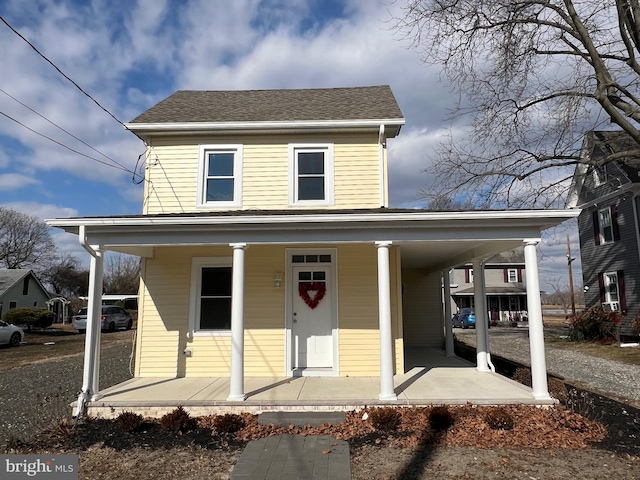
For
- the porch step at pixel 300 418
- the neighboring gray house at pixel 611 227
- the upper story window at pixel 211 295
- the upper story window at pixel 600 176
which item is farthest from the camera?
the upper story window at pixel 600 176

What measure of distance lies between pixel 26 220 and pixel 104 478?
55.0 meters

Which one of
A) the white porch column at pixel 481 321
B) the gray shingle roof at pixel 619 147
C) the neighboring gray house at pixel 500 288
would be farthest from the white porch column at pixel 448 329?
the neighboring gray house at pixel 500 288

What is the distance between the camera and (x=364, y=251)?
8797mm

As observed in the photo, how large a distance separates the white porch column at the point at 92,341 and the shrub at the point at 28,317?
24481mm

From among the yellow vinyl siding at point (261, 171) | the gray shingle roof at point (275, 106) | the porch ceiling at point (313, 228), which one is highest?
the gray shingle roof at point (275, 106)

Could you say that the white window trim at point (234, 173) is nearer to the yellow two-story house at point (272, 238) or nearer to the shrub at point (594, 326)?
the yellow two-story house at point (272, 238)

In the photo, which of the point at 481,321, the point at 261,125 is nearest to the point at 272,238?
the point at 261,125

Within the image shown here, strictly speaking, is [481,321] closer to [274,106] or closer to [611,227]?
[274,106]

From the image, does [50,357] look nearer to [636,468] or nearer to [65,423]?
[65,423]

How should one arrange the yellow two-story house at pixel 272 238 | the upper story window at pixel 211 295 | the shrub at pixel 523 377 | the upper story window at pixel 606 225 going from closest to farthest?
the yellow two-story house at pixel 272 238
the shrub at pixel 523 377
the upper story window at pixel 211 295
the upper story window at pixel 606 225

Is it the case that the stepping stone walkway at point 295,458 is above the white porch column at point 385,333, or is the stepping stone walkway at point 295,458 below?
below

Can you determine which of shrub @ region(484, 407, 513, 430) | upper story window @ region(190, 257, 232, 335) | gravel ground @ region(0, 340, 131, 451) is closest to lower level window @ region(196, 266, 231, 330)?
upper story window @ region(190, 257, 232, 335)

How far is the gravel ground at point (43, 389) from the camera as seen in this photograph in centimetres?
650

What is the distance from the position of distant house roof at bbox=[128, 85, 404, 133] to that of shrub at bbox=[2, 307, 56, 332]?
22545mm
